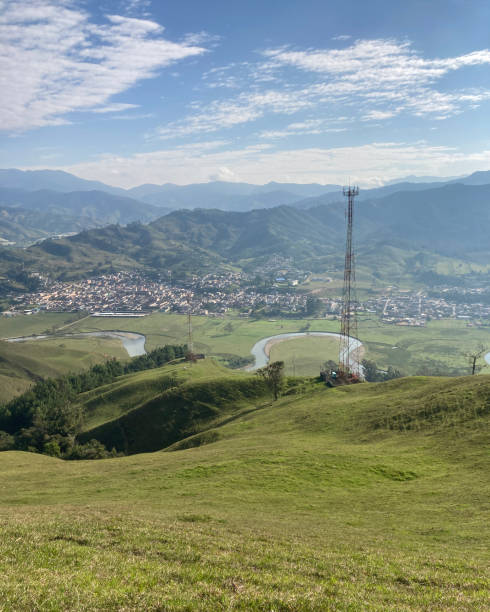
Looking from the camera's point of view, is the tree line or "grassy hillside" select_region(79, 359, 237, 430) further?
"grassy hillside" select_region(79, 359, 237, 430)

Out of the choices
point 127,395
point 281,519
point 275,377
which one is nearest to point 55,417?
point 127,395

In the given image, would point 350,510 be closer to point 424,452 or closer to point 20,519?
point 424,452

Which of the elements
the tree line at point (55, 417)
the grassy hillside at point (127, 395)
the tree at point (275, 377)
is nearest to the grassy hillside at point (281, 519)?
the tree line at point (55, 417)

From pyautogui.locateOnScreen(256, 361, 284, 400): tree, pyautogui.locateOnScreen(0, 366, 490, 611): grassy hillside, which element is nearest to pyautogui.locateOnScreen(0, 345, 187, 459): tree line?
pyautogui.locateOnScreen(0, 366, 490, 611): grassy hillside

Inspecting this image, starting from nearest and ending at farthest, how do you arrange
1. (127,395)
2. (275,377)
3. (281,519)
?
(281,519) < (275,377) < (127,395)

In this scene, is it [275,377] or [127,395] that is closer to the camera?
[275,377]

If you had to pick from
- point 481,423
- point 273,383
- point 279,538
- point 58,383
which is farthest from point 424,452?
point 58,383

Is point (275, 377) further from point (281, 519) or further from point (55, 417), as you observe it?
point (281, 519)

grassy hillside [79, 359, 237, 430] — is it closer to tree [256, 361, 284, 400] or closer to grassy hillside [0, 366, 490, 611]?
tree [256, 361, 284, 400]
